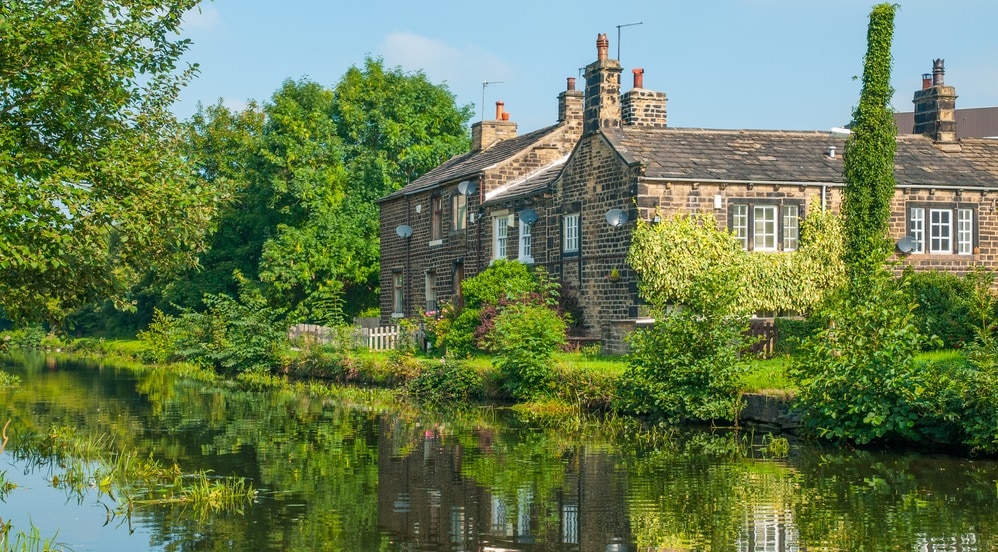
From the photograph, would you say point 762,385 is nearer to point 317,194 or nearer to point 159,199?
point 159,199

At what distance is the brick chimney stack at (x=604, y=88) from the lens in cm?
3338

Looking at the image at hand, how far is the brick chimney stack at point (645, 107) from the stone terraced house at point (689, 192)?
30 millimetres

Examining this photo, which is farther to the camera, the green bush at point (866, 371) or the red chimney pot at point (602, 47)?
the red chimney pot at point (602, 47)

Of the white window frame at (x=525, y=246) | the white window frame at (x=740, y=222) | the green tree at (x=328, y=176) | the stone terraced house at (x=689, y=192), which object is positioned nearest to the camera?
the stone terraced house at (x=689, y=192)

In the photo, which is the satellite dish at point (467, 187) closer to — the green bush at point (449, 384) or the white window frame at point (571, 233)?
the white window frame at point (571, 233)

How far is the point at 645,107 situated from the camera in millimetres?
35344

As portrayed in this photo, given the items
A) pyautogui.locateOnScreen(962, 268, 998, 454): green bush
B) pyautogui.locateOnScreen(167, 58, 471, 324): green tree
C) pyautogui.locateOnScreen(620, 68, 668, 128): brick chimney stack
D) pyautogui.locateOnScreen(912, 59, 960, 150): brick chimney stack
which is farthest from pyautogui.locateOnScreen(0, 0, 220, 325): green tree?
pyautogui.locateOnScreen(167, 58, 471, 324): green tree

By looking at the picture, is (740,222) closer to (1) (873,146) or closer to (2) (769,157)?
(2) (769,157)

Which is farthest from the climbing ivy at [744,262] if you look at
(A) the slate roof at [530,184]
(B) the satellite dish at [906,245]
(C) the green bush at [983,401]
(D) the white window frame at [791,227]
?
(C) the green bush at [983,401]

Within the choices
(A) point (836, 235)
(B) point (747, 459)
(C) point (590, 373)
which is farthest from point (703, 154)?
(B) point (747, 459)

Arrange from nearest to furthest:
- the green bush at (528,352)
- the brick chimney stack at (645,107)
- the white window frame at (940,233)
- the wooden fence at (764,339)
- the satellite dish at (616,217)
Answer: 1. the green bush at (528,352)
2. the wooden fence at (764,339)
3. the satellite dish at (616,217)
4. the white window frame at (940,233)
5. the brick chimney stack at (645,107)

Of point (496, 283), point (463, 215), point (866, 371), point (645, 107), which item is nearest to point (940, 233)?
point (645, 107)

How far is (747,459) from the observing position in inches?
734

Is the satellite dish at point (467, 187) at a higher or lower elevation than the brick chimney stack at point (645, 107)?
lower
